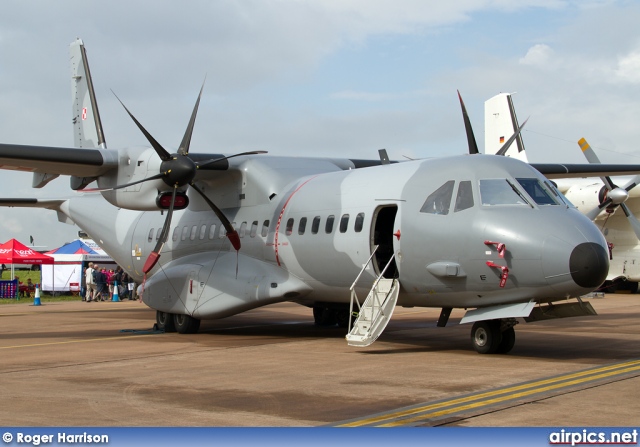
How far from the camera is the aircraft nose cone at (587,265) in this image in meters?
10.9

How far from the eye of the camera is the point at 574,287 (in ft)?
36.5

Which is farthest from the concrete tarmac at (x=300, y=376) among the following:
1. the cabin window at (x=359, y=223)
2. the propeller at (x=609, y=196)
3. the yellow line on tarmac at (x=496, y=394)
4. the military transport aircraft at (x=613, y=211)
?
the military transport aircraft at (x=613, y=211)

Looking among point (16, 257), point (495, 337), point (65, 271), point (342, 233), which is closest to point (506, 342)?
point (495, 337)

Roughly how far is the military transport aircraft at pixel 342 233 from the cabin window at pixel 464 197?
22 mm

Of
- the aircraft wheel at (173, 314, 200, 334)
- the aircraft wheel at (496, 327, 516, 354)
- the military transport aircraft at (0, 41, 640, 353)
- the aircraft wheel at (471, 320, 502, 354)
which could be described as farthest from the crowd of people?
the aircraft wheel at (496, 327, 516, 354)

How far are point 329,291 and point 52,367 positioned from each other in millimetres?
5305

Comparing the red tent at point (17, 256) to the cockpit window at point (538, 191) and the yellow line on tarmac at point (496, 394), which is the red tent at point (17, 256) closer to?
the cockpit window at point (538, 191)

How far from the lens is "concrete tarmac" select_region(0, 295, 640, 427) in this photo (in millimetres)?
7562

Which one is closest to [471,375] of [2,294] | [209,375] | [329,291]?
[209,375]

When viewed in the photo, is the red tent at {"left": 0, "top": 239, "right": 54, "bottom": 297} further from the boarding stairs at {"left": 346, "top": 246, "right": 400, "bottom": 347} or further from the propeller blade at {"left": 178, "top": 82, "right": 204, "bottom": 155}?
the boarding stairs at {"left": 346, "top": 246, "right": 400, "bottom": 347}

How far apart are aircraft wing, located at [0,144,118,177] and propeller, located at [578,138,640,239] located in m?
19.2

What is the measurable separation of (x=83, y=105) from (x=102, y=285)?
45.0 feet

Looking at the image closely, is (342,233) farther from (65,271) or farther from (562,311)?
(65,271)

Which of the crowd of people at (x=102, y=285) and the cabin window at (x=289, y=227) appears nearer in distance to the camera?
the cabin window at (x=289, y=227)
